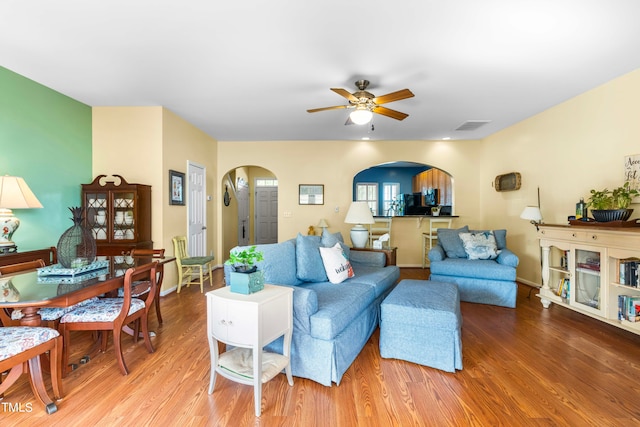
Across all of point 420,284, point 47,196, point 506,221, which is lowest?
point 420,284

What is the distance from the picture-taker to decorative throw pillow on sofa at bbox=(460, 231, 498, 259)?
4055 mm

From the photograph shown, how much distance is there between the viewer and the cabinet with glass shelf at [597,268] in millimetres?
A: 2693

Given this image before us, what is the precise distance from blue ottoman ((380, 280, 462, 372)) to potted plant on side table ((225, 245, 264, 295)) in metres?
1.07

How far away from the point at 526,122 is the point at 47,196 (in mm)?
6451

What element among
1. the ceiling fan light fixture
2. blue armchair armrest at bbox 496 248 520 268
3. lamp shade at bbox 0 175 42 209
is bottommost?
blue armchair armrest at bbox 496 248 520 268

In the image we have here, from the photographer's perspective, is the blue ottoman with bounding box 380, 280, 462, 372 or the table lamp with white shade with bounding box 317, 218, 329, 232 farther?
the table lamp with white shade with bounding box 317, 218, 329, 232

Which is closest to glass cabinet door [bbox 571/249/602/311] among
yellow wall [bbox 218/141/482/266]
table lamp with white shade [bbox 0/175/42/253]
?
yellow wall [bbox 218/141/482/266]

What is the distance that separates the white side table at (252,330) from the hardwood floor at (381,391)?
18 centimetres

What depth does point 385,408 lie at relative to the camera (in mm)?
1811

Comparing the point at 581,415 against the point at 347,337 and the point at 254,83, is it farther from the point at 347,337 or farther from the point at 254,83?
the point at 254,83

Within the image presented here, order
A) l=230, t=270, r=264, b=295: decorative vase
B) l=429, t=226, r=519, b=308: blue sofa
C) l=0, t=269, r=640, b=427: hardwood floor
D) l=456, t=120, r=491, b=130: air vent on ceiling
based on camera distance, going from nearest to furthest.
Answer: l=0, t=269, r=640, b=427: hardwood floor < l=230, t=270, r=264, b=295: decorative vase < l=429, t=226, r=519, b=308: blue sofa < l=456, t=120, r=491, b=130: air vent on ceiling

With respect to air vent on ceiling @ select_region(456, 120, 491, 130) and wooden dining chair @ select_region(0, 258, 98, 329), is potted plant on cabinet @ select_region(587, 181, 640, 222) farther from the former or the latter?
wooden dining chair @ select_region(0, 258, 98, 329)

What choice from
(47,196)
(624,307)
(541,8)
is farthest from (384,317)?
(47,196)

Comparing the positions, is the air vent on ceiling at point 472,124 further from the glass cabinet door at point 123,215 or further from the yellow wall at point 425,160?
the glass cabinet door at point 123,215
